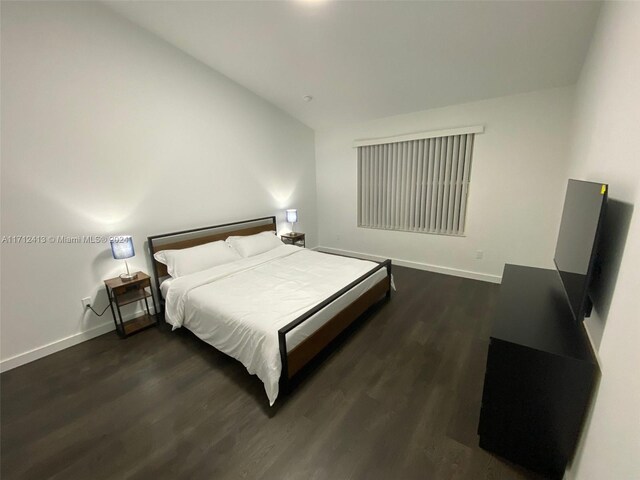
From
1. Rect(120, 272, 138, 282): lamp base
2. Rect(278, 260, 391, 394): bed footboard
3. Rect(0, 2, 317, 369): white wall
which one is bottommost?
Rect(278, 260, 391, 394): bed footboard

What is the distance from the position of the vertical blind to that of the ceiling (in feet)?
2.12

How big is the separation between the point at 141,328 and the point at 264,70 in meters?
3.30

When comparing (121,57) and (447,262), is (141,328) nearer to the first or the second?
(121,57)

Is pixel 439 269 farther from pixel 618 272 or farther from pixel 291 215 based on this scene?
pixel 618 272

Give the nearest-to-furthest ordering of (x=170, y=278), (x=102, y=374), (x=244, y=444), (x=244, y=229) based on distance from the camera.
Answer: (x=244, y=444) → (x=102, y=374) → (x=170, y=278) → (x=244, y=229)

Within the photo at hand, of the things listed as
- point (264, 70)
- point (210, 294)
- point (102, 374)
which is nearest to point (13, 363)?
point (102, 374)

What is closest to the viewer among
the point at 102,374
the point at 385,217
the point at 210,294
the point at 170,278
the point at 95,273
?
the point at 102,374

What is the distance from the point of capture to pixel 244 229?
399 centimetres

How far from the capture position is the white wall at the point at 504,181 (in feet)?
10.1

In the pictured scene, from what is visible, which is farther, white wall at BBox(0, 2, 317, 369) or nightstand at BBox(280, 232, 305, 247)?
nightstand at BBox(280, 232, 305, 247)

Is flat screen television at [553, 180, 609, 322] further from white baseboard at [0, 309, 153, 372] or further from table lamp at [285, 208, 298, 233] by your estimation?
white baseboard at [0, 309, 153, 372]

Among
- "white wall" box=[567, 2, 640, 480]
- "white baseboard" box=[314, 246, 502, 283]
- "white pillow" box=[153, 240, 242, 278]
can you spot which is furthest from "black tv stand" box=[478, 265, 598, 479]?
"white pillow" box=[153, 240, 242, 278]

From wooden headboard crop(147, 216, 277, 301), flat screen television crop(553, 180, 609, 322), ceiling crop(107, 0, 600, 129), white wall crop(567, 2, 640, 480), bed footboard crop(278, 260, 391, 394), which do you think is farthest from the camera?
wooden headboard crop(147, 216, 277, 301)

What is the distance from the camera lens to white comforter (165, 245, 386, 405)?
6.20 feet
